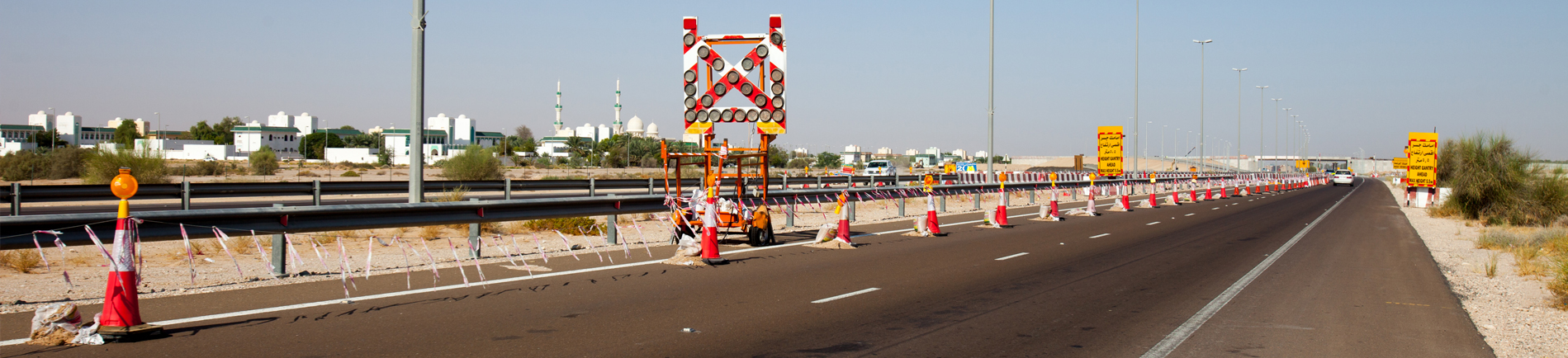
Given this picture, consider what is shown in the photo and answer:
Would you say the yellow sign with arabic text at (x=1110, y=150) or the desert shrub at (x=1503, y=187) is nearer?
the desert shrub at (x=1503, y=187)

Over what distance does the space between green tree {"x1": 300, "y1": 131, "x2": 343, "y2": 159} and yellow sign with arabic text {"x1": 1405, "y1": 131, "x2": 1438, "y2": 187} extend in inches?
3797

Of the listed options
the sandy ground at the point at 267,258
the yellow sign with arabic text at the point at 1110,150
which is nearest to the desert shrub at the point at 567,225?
the sandy ground at the point at 267,258

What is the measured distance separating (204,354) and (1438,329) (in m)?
9.35

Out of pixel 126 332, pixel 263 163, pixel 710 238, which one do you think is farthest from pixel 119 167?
pixel 126 332

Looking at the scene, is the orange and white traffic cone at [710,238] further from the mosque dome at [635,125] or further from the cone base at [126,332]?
the mosque dome at [635,125]

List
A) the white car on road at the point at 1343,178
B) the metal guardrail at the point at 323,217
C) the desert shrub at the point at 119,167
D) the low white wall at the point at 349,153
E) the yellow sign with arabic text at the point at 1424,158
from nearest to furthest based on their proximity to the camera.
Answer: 1. the metal guardrail at the point at 323,217
2. the desert shrub at the point at 119,167
3. the yellow sign with arabic text at the point at 1424,158
4. the white car on road at the point at 1343,178
5. the low white wall at the point at 349,153

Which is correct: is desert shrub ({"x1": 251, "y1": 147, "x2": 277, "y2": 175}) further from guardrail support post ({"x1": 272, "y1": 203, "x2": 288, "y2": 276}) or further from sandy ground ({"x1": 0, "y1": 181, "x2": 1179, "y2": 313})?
guardrail support post ({"x1": 272, "y1": 203, "x2": 288, "y2": 276})

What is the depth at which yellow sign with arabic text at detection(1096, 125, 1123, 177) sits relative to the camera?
39.5 metres

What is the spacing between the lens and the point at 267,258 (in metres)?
10.5

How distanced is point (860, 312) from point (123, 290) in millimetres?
5444

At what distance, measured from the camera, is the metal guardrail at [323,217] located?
8109 millimetres

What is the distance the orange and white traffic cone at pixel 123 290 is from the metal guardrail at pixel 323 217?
1.86 m

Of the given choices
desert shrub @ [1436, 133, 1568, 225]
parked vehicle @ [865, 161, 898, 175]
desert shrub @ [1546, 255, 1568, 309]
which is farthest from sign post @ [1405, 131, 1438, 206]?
desert shrub @ [1546, 255, 1568, 309]

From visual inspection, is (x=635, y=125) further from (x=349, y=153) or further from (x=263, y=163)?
(x=263, y=163)
